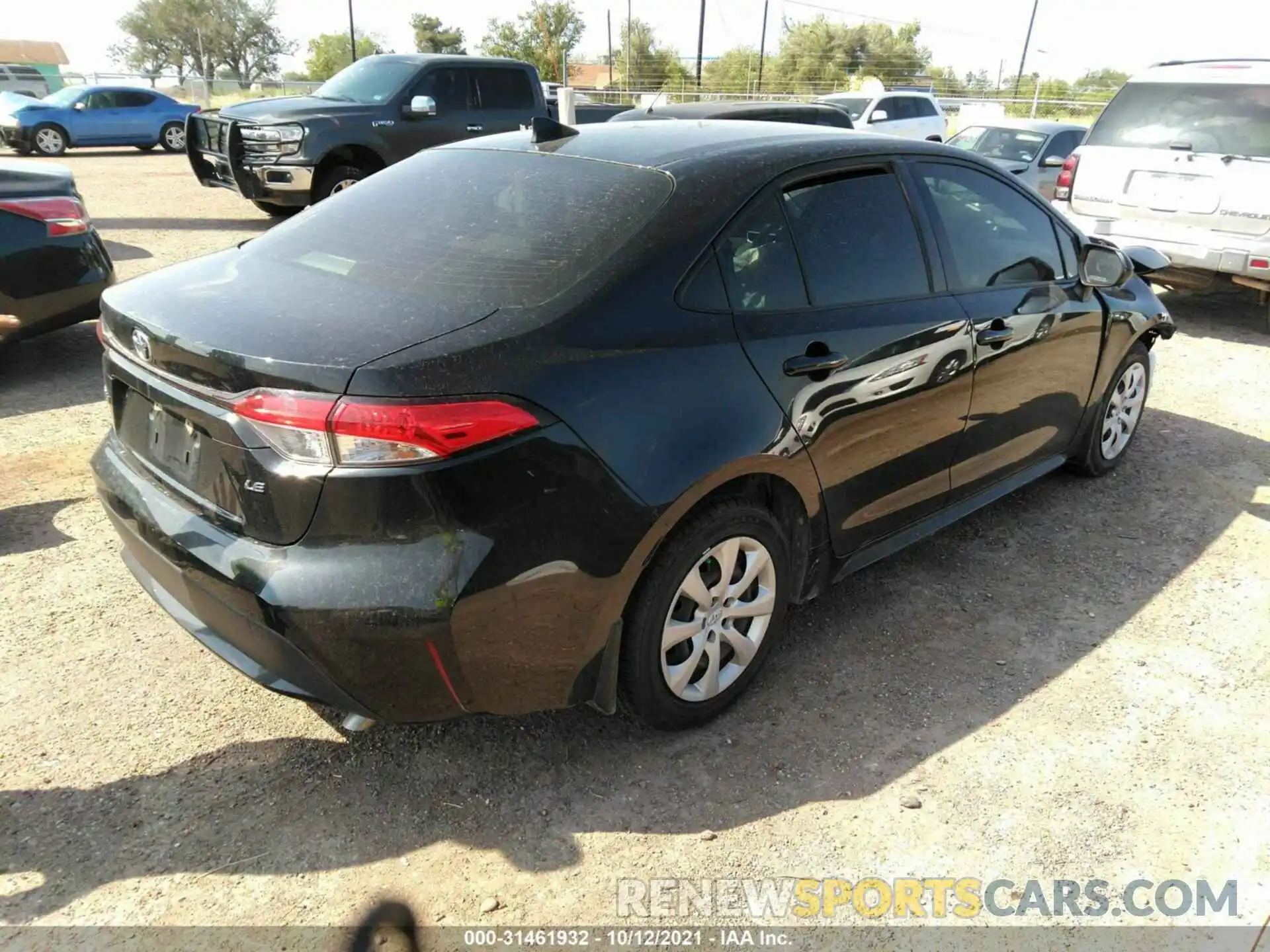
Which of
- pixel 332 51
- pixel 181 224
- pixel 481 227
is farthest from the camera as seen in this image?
pixel 332 51

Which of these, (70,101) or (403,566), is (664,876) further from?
(70,101)

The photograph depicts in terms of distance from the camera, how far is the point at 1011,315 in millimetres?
3650

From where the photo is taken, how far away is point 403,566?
7.11 feet

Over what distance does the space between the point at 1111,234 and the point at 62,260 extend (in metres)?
7.94

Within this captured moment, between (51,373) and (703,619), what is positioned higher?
(703,619)

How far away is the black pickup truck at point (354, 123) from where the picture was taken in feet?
33.4

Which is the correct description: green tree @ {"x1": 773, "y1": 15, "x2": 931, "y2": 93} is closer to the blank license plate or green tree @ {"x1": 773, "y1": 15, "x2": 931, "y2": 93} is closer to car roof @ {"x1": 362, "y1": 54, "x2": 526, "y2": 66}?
car roof @ {"x1": 362, "y1": 54, "x2": 526, "y2": 66}

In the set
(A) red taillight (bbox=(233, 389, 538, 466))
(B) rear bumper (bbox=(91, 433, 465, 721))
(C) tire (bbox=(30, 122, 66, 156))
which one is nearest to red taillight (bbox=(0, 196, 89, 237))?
(B) rear bumper (bbox=(91, 433, 465, 721))

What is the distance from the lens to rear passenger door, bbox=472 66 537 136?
1162cm

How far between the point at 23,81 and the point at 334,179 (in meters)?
30.5

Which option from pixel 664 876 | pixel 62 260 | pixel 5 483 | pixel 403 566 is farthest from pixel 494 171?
pixel 62 260

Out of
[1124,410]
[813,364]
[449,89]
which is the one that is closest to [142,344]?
[813,364]

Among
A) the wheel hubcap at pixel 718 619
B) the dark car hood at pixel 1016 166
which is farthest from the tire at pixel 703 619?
the dark car hood at pixel 1016 166

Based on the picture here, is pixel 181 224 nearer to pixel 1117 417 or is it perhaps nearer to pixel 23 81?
pixel 1117 417
